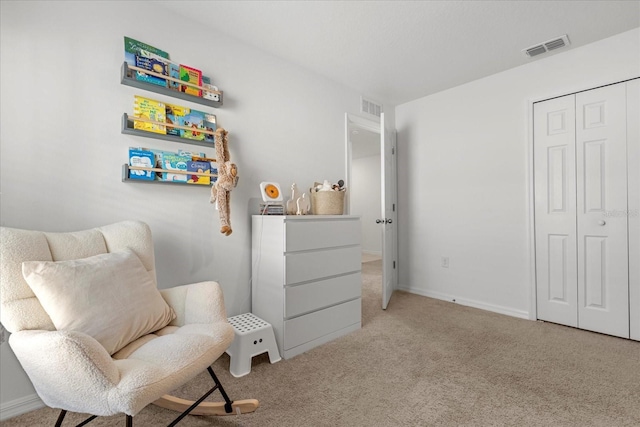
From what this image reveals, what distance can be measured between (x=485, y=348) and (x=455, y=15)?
2285 mm

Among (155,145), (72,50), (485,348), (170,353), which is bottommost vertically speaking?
(485,348)

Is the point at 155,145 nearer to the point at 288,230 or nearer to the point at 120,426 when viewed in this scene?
the point at 288,230

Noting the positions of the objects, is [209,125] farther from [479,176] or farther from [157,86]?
[479,176]

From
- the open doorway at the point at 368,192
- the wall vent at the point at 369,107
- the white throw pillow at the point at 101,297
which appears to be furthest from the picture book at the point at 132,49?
the open doorway at the point at 368,192

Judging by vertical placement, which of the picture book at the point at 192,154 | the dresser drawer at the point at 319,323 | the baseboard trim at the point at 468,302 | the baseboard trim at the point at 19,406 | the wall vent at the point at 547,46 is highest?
the wall vent at the point at 547,46

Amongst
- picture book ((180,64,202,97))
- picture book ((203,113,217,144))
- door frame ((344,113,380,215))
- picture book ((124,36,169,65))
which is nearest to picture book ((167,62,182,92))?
picture book ((180,64,202,97))

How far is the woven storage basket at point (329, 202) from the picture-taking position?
2.45 m

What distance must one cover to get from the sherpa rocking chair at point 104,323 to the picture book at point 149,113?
630mm

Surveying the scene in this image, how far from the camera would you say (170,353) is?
107 centimetres

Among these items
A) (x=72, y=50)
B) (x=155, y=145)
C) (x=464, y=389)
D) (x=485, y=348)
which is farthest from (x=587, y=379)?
(x=72, y=50)

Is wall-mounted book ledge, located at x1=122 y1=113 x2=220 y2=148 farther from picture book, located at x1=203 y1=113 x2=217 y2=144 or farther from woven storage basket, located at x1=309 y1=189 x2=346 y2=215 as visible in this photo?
woven storage basket, located at x1=309 y1=189 x2=346 y2=215

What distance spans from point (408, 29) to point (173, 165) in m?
1.89

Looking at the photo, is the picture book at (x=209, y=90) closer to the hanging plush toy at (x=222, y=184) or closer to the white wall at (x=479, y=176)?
the hanging plush toy at (x=222, y=184)

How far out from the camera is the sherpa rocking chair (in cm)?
90
